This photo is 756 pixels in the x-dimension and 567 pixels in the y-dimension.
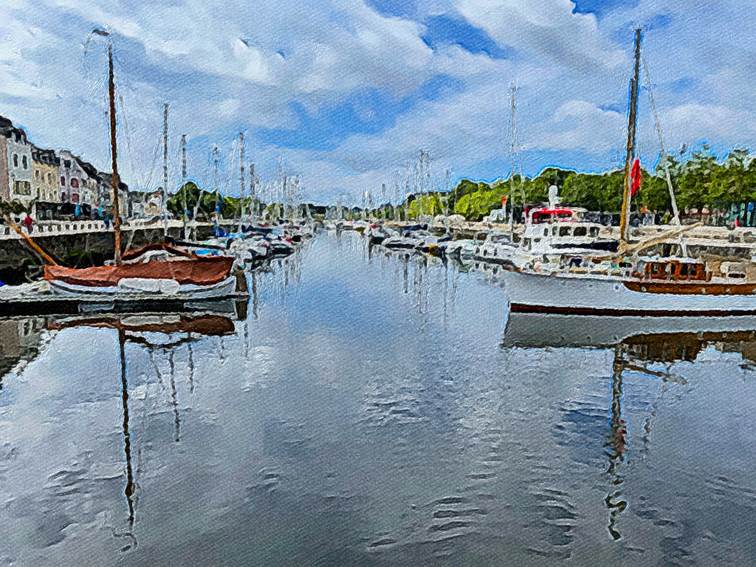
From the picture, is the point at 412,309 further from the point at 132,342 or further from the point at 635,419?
the point at 635,419

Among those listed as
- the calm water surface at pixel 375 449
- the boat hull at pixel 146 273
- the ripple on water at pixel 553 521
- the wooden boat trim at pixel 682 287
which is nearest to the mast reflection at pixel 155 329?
the calm water surface at pixel 375 449

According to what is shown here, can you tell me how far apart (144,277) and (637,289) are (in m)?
21.7

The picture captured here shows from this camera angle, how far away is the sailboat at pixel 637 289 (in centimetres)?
2655

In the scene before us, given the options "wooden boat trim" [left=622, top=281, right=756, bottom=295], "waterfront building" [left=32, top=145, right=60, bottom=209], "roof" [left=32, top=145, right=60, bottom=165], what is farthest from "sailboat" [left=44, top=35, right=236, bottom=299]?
"roof" [left=32, top=145, right=60, bottom=165]

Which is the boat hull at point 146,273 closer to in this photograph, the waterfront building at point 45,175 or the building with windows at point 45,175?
the waterfront building at point 45,175

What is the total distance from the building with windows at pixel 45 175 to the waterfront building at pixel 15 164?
327cm

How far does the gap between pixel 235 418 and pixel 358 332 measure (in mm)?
10816

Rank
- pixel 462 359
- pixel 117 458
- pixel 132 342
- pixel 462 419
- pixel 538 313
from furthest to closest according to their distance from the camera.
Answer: pixel 538 313 → pixel 132 342 → pixel 462 359 → pixel 462 419 → pixel 117 458

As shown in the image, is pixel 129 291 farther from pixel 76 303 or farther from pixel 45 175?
pixel 45 175

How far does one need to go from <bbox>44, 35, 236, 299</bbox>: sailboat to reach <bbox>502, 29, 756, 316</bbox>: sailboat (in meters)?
14.0

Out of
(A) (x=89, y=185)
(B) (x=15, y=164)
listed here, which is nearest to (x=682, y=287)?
(B) (x=15, y=164)

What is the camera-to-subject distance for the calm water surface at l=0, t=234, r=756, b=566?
9453 millimetres

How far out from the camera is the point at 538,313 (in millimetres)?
28344

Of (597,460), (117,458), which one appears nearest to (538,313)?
(597,460)
